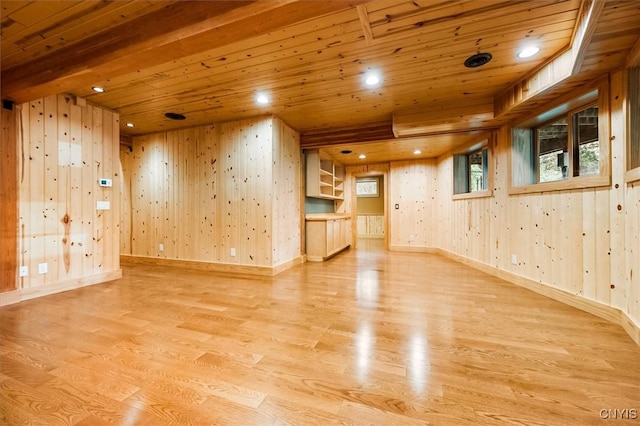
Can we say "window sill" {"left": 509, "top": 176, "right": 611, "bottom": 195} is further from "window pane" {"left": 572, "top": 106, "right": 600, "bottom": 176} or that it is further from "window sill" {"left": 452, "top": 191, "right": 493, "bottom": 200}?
"window sill" {"left": 452, "top": 191, "right": 493, "bottom": 200}

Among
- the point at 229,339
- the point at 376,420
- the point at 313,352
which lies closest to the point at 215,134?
the point at 229,339

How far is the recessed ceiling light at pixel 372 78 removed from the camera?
2713 mm

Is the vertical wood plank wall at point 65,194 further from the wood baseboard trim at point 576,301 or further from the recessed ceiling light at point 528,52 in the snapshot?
the wood baseboard trim at point 576,301

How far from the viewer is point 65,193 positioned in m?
3.20

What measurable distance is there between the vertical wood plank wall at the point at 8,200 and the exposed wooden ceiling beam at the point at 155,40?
362 mm

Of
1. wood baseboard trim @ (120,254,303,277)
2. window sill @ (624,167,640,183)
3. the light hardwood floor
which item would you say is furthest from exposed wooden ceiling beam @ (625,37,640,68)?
wood baseboard trim @ (120,254,303,277)

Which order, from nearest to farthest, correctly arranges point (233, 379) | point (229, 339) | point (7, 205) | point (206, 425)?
point (206, 425)
point (233, 379)
point (229, 339)
point (7, 205)

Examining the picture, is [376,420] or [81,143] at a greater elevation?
[81,143]

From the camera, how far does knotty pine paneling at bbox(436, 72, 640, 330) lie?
2.15 metres

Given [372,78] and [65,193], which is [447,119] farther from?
[65,193]

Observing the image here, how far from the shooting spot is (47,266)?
9.91 ft

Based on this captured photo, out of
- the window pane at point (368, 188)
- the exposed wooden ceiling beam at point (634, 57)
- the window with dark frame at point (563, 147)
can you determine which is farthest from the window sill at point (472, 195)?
the window pane at point (368, 188)

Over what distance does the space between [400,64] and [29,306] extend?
4605mm

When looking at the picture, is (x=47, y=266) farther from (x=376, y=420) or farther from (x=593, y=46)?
(x=593, y=46)
